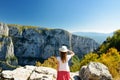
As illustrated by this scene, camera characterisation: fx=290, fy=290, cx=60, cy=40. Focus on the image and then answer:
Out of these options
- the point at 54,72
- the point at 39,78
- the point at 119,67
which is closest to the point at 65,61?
the point at 39,78

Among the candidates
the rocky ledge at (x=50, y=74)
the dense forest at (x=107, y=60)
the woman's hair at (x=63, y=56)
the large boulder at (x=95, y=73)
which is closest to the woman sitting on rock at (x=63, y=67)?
the woman's hair at (x=63, y=56)

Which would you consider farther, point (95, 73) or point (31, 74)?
point (31, 74)

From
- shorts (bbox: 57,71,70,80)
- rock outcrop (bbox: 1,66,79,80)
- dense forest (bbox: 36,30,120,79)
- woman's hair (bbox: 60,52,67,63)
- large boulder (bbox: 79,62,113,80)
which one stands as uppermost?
woman's hair (bbox: 60,52,67,63)

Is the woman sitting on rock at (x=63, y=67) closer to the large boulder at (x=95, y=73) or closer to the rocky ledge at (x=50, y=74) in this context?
the rocky ledge at (x=50, y=74)

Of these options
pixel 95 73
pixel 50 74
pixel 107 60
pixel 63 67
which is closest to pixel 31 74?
pixel 50 74

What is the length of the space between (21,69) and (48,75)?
328cm

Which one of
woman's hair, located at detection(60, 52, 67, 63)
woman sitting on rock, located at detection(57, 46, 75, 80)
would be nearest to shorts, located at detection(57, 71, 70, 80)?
woman sitting on rock, located at detection(57, 46, 75, 80)

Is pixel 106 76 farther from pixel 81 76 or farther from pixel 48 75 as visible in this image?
pixel 48 75

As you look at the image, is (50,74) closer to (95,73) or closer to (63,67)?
(95,73)

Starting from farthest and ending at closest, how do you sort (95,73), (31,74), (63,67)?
(31,74) < (95,73) < (63,67)

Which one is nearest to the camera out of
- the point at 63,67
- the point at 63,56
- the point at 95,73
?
the point at 63,56

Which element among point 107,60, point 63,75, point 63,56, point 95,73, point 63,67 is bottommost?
point 107,60

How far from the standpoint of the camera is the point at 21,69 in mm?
27688

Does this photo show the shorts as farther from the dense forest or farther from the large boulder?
the dense forest
